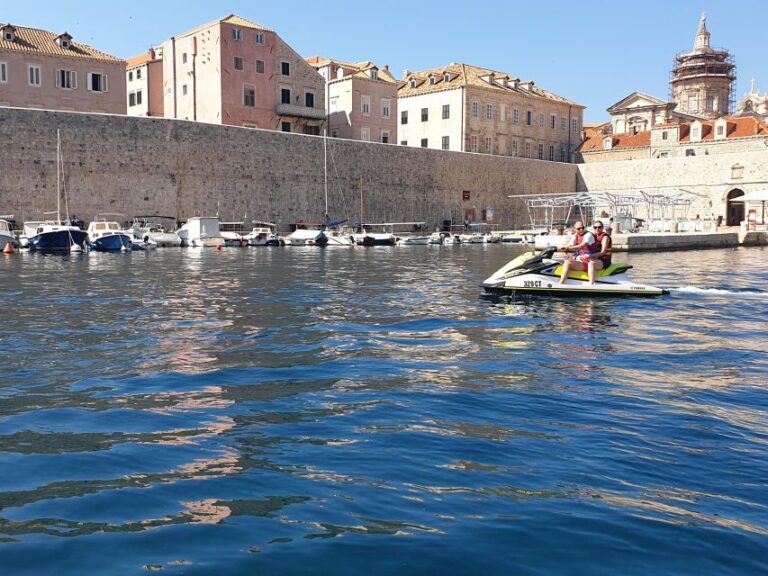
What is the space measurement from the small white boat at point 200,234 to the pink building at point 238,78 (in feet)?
40.4

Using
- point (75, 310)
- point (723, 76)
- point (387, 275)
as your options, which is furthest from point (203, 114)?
point (723, 76)

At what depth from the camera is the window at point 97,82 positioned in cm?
4262

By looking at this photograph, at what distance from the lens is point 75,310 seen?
40.7ft

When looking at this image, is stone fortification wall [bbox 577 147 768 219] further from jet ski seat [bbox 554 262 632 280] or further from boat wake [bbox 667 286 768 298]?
jet ski seat [bbox 554 262 632 280]

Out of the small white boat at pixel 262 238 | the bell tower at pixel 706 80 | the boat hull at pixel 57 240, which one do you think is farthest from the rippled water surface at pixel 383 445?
the bell tower at pixel 706 80

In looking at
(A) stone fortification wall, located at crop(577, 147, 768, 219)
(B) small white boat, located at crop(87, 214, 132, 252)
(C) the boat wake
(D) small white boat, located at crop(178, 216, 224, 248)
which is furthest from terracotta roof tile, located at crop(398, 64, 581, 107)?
(C) the boat wake

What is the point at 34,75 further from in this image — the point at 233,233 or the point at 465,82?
the point at 465,82

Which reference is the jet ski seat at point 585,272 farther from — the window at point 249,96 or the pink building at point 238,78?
the window at point 249,96

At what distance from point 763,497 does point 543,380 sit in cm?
310

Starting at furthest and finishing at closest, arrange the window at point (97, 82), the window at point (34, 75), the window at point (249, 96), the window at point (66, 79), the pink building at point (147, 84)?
the pink building at point (147, 84) < the window at point (249, 96) < the window at point (97, 82) < the window at point (66, 79) < the window at point (34, 75)

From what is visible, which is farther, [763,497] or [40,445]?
[40,445]

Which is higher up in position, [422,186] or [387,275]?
[422,186]

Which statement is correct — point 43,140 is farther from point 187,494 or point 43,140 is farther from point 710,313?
point 187,494

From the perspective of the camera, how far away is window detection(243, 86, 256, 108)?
47438mm
